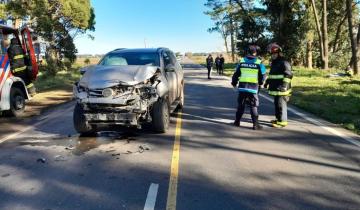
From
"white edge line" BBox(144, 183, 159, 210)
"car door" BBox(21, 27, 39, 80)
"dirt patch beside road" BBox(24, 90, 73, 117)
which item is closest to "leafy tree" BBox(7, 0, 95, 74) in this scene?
"dirt patch beside road" BBox(24, 90, 73, 117)

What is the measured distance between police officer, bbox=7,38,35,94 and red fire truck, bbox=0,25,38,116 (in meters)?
0.15

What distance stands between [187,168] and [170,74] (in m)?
4.18

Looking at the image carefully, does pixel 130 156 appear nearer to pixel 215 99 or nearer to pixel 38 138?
pixel 38 138

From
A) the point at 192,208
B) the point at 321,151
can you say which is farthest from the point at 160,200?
the point at 321,151

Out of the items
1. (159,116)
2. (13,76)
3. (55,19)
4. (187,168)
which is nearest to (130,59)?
(159,116)

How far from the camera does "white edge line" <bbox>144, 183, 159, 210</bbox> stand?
189 inches

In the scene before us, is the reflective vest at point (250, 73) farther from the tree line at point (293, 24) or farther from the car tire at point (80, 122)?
the tree line at point (293, 24)

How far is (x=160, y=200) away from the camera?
4988 mm

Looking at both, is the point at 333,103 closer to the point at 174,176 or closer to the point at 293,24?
the point at 174,176

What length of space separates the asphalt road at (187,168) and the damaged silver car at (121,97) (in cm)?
41

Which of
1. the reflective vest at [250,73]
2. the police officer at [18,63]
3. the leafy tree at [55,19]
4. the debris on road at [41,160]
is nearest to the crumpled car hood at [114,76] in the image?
the debris on road at [41,160]

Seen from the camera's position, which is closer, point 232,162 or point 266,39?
point 232,162

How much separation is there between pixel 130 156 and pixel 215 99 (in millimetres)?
8189

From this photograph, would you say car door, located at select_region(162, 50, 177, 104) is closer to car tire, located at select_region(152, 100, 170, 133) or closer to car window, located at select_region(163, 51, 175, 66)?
car window, located at select_region(163, 51, 175, 66)
